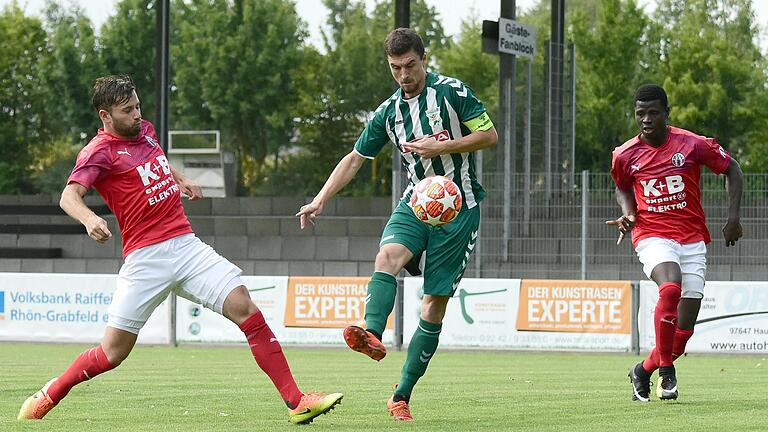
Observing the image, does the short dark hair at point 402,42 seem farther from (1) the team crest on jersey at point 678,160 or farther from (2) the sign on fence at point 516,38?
(2) the sign on fence at point 516,38

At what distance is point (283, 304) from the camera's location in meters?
19.3

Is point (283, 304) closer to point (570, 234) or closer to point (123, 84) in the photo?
point (570, 234)

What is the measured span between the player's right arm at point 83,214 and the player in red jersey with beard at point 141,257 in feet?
0.51

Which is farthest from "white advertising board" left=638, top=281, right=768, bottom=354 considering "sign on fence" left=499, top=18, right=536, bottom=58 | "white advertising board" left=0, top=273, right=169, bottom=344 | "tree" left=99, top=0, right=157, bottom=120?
"tree" left=99, top=0, right=157, bottom=120

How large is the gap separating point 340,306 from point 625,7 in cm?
3015

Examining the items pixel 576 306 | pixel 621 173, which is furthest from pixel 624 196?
pixel 576 306

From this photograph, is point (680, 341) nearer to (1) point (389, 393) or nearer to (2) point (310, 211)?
(1) point (389, 393)

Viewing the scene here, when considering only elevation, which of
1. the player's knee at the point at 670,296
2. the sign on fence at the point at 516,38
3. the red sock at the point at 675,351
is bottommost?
the red sock at the point at 675,351

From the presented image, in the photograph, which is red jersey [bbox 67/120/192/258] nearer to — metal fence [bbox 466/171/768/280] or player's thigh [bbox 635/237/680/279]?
player's thigh [bbox 635/237/680/279]

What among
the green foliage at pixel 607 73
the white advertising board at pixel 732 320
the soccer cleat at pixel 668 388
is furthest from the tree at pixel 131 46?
the soccer cleat at pixel 668 388

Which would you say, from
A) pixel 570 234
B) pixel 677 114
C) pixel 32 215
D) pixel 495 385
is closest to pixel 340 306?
pixel 570 234

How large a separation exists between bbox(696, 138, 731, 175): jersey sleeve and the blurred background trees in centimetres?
3715

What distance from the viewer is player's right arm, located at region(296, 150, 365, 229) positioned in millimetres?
7816

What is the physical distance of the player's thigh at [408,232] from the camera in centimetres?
764
